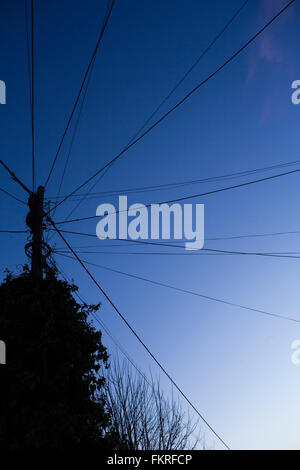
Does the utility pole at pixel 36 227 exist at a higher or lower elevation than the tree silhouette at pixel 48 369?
higher

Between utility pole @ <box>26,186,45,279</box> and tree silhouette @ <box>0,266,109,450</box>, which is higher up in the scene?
utility pole @ <box>26,186,45,279</box>

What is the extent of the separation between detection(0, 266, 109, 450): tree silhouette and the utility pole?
0.90ft

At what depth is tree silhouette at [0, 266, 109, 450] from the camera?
21.0 ft

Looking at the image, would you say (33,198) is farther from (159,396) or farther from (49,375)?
(159,396)

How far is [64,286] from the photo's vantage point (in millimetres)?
8336

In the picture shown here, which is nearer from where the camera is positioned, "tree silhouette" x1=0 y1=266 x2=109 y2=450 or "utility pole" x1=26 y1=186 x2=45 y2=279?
"tree silhouette" x1=0 y1=266 x2=109 y2=450

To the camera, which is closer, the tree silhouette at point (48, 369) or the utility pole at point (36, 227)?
the tree silhouette at point (48, 369)

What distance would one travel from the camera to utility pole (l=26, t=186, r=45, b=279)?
8434 millimetres

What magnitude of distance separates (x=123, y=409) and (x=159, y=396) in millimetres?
1408

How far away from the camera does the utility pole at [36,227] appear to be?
843 cm

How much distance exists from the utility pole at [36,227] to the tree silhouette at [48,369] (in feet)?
0.90

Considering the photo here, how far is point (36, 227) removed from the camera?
898 centimetres
